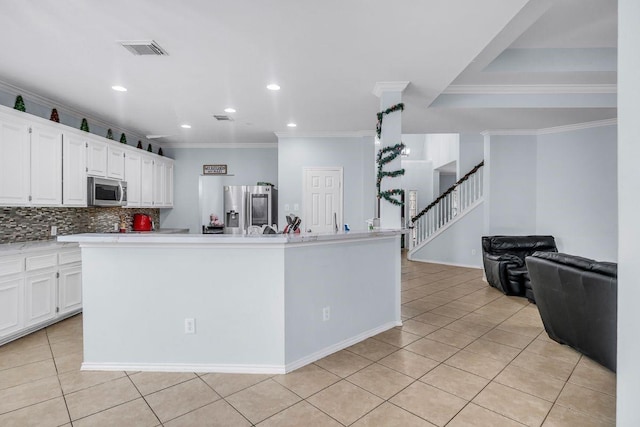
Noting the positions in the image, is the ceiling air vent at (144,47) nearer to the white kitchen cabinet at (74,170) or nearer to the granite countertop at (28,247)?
the white kitchen cabinet at (74,170)

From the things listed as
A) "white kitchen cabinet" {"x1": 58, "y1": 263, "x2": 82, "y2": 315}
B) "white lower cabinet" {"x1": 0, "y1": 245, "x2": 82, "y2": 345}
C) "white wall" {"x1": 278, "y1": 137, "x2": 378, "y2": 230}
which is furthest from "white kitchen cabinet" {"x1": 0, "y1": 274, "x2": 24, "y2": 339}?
"white wall" {"x1": 278, "y1": 137, "x2": 378, "y2": 230}

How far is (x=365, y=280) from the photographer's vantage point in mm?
3367

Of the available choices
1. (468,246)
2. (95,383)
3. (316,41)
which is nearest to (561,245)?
(468,246)

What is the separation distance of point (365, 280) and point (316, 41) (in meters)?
2.23

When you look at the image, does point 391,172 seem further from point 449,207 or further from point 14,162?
point 449,207

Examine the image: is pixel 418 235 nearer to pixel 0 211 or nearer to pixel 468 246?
pixel 468 246

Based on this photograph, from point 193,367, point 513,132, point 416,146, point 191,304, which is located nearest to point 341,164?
point 513,132

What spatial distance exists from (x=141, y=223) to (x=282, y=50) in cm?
458

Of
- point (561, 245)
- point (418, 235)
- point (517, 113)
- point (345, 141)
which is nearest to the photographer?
point (517, 113)

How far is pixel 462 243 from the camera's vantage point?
7.27 metres

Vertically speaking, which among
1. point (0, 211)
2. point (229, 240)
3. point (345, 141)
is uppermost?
point (345, 141)

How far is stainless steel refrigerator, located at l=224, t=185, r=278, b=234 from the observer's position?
6418 mm

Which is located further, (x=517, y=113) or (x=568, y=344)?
(x=517, y=113)

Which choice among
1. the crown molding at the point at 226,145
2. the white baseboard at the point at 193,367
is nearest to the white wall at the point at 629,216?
the white baseboard at the point at 193,367
